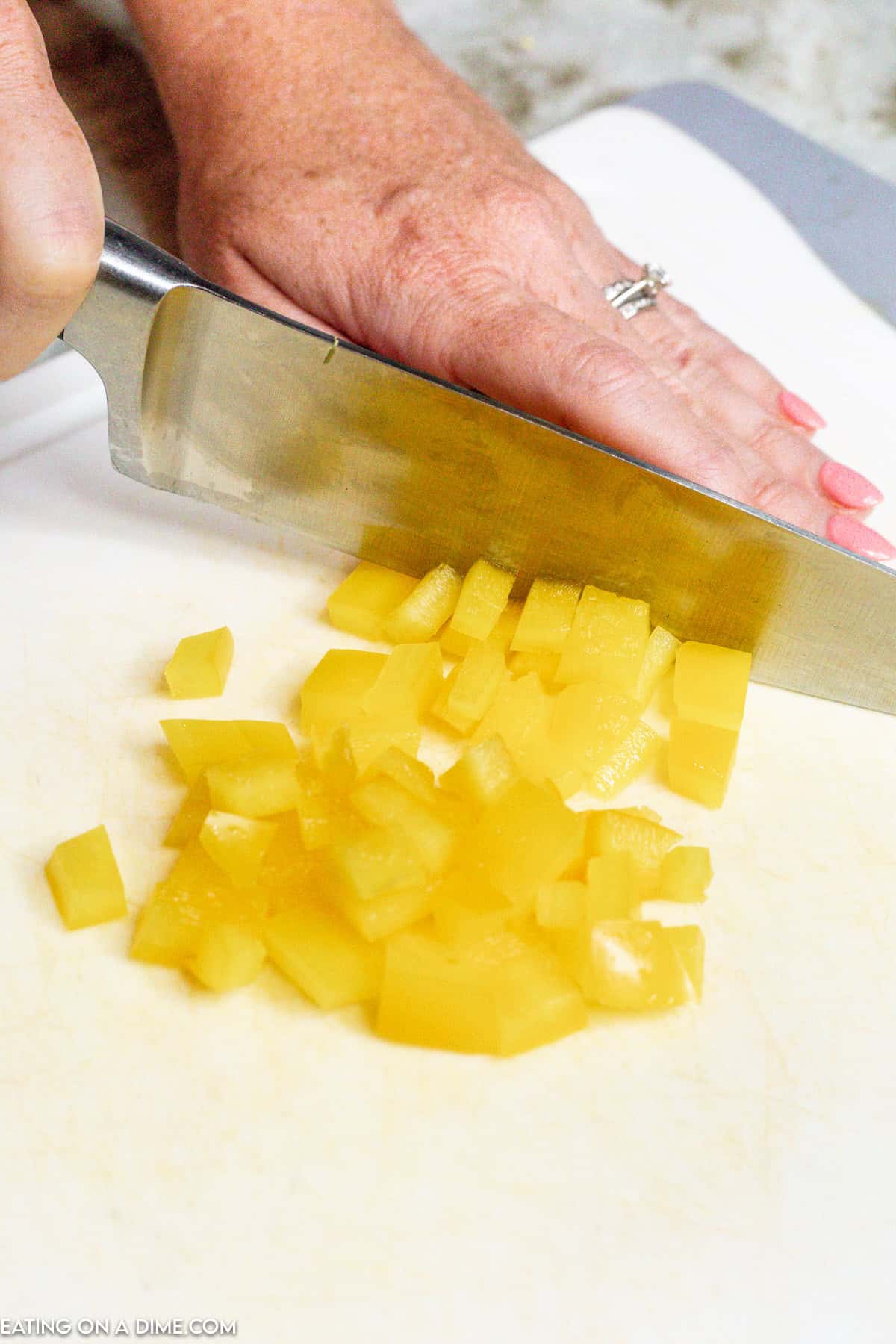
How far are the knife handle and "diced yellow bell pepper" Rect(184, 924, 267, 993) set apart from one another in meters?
0.62

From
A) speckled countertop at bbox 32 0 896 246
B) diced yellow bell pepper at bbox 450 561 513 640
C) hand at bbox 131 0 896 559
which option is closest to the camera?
diced yellow bell pepper at bbox 450 561 513 640

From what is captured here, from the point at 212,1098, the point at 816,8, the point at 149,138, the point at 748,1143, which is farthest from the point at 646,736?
the point at 816,8

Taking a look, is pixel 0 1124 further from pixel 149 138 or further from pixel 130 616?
pixel 149 138

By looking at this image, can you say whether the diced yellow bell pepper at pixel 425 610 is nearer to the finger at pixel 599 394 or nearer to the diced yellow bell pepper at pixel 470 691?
the diced yellow bell pepper at pixel 470 691

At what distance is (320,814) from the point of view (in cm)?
123

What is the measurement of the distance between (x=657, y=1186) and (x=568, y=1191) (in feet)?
0.26

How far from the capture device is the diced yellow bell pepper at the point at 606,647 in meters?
1.42

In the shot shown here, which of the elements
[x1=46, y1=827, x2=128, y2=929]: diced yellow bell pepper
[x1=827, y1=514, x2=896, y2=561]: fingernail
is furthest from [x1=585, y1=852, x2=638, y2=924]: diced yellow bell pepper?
[x1=827, y1=514, x2=896, y2=561]: fingernail

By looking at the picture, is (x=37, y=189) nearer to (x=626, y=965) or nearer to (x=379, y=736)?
(x=379, y=736)

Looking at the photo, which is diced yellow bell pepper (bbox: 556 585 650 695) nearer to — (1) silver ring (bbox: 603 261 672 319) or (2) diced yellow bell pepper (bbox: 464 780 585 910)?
(2) diced yellow bell pepper (bbox: 464 780 585 910)

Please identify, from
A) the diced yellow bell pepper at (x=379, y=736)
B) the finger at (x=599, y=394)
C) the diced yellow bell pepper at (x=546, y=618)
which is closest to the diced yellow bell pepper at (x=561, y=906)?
the diced yellow bell pepper at (x=379, y=736)

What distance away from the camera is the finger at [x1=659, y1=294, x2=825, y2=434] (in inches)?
73.4

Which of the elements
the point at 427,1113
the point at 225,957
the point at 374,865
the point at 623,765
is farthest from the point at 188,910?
the point at 623,765

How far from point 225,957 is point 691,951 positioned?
44cm
